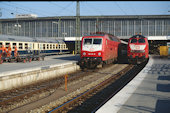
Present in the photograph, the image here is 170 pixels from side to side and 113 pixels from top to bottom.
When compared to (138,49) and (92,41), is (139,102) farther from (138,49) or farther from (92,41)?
(138,49)

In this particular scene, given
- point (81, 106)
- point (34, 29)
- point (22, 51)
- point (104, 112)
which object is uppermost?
point (34, 29)

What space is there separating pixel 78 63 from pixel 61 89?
988 centimetres

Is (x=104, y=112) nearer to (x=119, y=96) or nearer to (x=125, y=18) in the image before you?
(x=119, y=96)

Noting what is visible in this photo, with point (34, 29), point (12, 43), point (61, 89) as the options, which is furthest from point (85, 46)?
point (34, 29)

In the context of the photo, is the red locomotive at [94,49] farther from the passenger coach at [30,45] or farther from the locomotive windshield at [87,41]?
the passenger coach at [30,45]

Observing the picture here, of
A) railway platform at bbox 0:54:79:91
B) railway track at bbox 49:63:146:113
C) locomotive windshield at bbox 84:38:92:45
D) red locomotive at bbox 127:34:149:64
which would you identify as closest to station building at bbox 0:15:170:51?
red locomotive at bbox 127:34:149:64

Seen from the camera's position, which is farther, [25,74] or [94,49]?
[94,49]

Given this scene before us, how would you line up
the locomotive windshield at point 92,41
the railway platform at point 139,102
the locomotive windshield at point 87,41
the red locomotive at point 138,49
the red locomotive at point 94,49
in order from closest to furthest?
the railway platform at point 139,102 < the red locomotive at point 94,49 < the locomotive windshield at point 92,41 < the locomotive windshield at point 87,41 < the red locomotive at point 138,49

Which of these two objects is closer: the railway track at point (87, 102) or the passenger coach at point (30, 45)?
the railway track at point (87, 102)

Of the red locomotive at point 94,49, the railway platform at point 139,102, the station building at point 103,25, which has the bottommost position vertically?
the railway platform at point 139,102

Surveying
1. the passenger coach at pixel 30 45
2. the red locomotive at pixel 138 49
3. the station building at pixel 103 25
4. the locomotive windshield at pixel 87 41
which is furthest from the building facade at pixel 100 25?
the locomotive windshield at pixel 87 41

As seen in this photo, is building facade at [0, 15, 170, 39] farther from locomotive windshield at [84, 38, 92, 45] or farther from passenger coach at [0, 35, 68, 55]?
locomotive windshield at [84, 38, 92, 45]

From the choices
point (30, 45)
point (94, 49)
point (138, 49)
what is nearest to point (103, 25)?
point (30, 45)

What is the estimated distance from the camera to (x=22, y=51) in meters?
27.6
